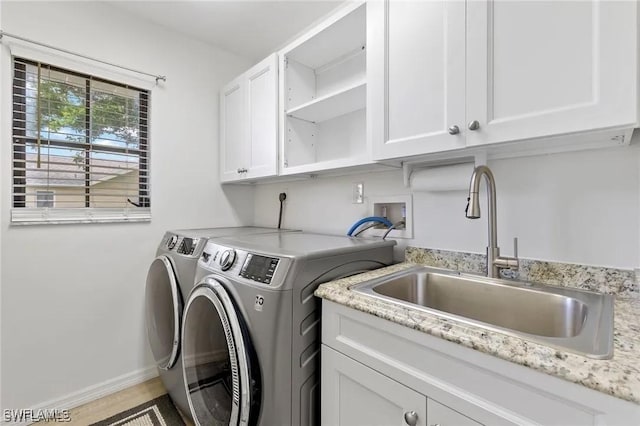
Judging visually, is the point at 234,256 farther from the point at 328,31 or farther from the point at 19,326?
the point at 19,326

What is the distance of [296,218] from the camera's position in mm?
2207

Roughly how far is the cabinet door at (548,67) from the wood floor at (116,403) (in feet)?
6.91

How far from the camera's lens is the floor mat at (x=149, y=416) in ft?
5.32

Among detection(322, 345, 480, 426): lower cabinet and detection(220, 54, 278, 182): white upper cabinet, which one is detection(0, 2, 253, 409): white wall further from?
detection(322, 345, 480, 426): lower cabinet

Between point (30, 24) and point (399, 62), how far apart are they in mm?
2051

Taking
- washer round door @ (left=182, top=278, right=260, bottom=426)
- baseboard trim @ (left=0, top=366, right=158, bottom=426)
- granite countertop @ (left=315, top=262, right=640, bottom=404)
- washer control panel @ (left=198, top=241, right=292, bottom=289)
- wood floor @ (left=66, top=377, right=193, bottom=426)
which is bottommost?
wood floor @ (left=66, top=377, right=193, bottom=426)

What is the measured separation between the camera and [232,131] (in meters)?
2.23

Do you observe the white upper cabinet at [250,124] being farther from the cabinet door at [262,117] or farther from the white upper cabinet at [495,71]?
the white upper cabinet at [495,71]

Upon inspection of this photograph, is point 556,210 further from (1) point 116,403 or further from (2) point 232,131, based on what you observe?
(1) point 116,403

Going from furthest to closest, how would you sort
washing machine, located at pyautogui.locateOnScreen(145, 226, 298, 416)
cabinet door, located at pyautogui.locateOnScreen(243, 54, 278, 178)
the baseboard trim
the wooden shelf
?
cabinet door, located at pyautogui.locateOnScreen(243, 54, 278, 178) < the baseboard trim < washing machine, located at pyautogui.locateOnScreen(145, 226, 298, 416) < the wooden shelf

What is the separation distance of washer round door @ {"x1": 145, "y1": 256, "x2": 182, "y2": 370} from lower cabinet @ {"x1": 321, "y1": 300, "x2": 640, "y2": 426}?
3.33ft

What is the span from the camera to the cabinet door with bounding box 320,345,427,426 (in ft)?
2.69

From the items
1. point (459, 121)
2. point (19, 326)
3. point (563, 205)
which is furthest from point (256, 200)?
point (563, 205)

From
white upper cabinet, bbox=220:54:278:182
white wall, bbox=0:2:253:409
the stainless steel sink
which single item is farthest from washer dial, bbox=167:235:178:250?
the stainless steel sink
